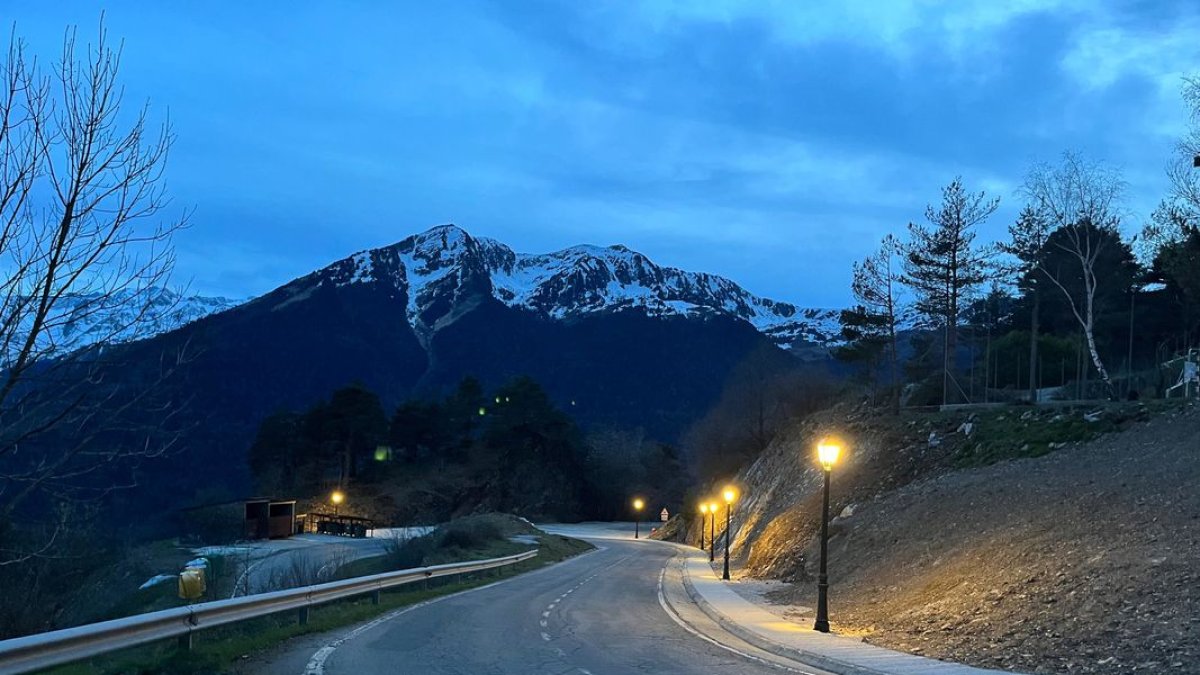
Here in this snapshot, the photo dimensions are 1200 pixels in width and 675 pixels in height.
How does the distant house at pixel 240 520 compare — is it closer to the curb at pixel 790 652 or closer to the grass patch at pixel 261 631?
the grass patch at pixel 261 631

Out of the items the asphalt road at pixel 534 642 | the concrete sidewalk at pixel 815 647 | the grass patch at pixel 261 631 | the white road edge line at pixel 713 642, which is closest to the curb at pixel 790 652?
the concrete sidewalk at pixel 815 647

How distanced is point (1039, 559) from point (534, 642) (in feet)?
31.3

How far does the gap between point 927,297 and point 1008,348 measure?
10.4m

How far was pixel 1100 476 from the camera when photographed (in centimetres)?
2130

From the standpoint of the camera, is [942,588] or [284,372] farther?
[284,372]

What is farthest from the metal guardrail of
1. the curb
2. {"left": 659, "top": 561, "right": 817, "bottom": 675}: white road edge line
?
the curb

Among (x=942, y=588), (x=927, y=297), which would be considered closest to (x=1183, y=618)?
(x=942, y=588)

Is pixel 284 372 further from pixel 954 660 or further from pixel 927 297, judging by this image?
pixel 954 660

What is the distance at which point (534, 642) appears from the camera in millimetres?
14664

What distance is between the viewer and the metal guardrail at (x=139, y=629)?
25.3ft

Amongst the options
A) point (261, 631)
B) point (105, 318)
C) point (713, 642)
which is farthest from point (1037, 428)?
point (105, 318)

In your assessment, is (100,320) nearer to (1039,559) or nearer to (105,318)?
(105,318)

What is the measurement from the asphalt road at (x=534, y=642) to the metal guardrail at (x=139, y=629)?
903 mm

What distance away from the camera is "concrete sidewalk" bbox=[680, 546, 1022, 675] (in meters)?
12.0
